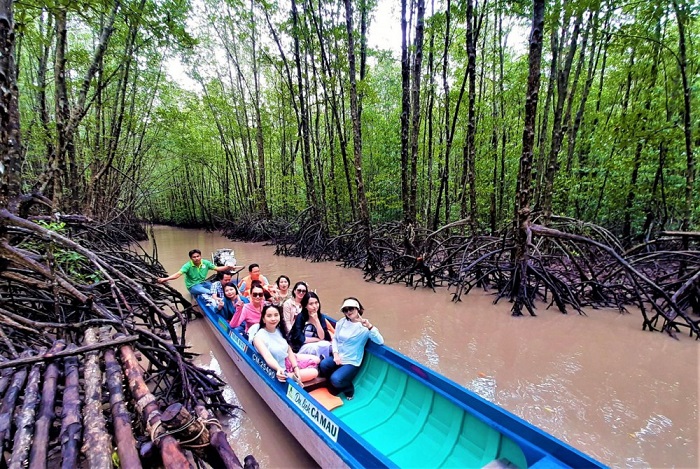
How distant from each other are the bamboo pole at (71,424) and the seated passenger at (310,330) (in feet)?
7.34

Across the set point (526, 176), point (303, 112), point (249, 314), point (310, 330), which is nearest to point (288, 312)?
point (310, 330)

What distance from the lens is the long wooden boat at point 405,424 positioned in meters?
2.13

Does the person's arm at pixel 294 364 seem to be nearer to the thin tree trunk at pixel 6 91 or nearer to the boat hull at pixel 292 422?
the boat hull at pixel 292 422

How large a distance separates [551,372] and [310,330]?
10.1 feet

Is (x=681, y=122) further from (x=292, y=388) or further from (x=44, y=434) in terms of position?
(x=44, y=434)

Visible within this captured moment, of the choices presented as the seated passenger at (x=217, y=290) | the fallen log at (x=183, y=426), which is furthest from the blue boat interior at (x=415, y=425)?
the seated passenger at (x=217, y=290)

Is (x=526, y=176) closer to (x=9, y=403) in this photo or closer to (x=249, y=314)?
(x=249, y=314)

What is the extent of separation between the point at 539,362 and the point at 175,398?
4.36m

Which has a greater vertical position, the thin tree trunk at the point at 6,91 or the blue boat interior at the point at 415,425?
the thin tree trunk at the point at 6,91

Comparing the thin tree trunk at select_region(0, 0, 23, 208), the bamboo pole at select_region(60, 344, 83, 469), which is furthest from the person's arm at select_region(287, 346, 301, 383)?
the thin tree trunk at select_region(0, 0, 23, 208)

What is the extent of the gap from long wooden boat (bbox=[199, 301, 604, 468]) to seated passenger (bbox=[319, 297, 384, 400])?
0.41 feet

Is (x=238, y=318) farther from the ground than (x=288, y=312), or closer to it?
closer to it

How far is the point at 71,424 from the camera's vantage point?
1.55 meters

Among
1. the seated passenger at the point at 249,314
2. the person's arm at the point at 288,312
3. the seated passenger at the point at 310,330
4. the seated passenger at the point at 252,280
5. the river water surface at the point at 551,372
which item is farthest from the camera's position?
the seated passenger at the point at 252,280
